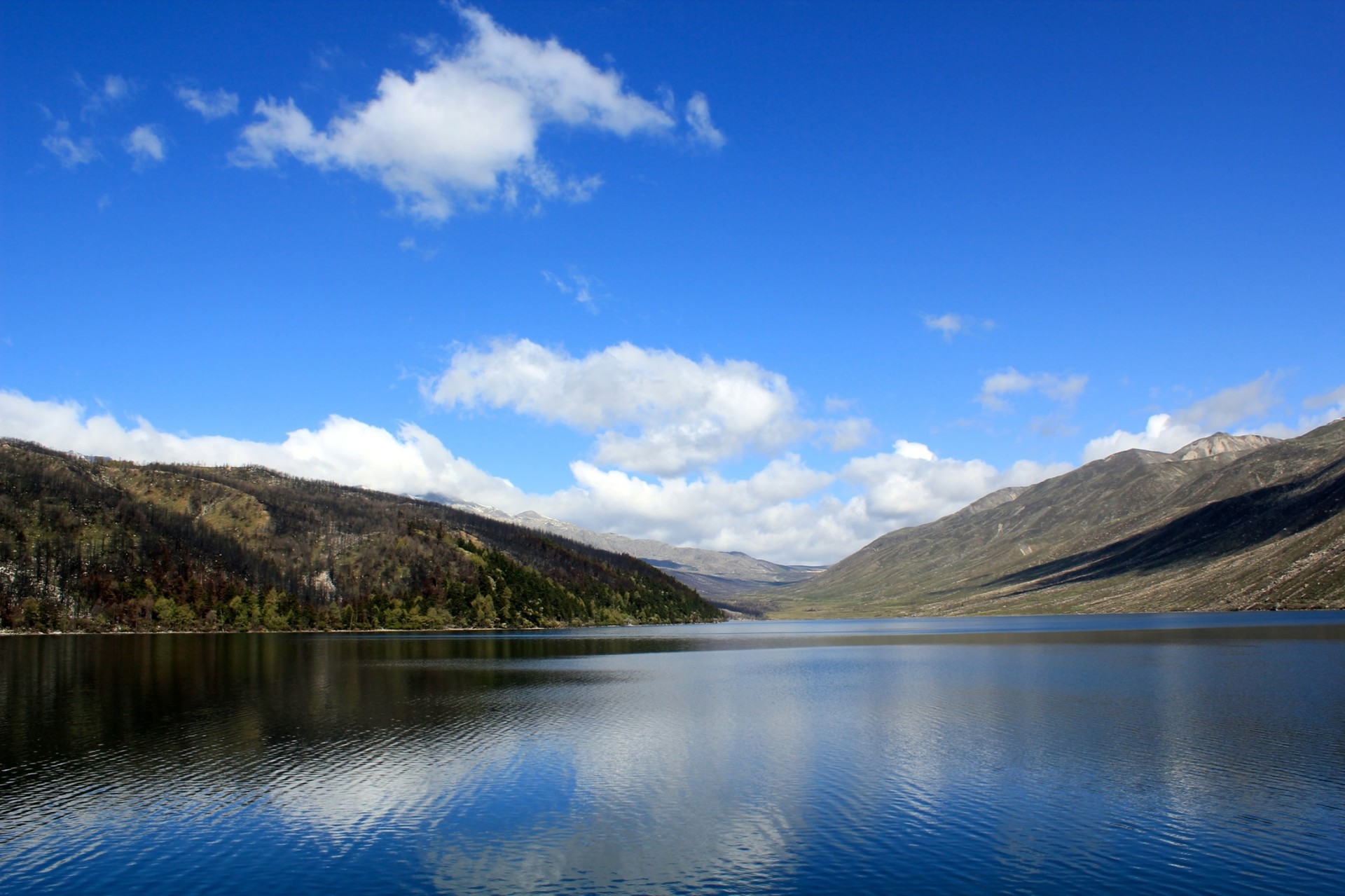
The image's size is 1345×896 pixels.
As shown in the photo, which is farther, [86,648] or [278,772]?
[86,648]

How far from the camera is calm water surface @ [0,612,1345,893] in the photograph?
28.7 meters

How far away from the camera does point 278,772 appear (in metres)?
44.0

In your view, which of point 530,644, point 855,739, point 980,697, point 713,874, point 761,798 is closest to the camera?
point 713,874

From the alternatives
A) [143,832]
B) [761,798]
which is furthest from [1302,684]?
[143,832]

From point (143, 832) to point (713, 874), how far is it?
76.7 feet

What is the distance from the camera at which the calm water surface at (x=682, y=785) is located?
28.7 m

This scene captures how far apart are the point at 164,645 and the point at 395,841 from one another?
145 m

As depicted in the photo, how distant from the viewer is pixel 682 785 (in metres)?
41.3

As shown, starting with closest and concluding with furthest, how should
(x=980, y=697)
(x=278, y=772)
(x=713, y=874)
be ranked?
(x=713, y=874)
(x=278, y=772)
(x=980, y=697)

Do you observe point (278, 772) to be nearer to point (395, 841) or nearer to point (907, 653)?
point (395, 841)

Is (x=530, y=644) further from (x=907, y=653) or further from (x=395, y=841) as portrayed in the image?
(x=395, y=841)

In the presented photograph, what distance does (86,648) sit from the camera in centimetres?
13650

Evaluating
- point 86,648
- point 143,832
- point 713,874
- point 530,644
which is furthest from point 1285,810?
point 86,648

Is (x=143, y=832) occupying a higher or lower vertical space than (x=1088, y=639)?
higher
